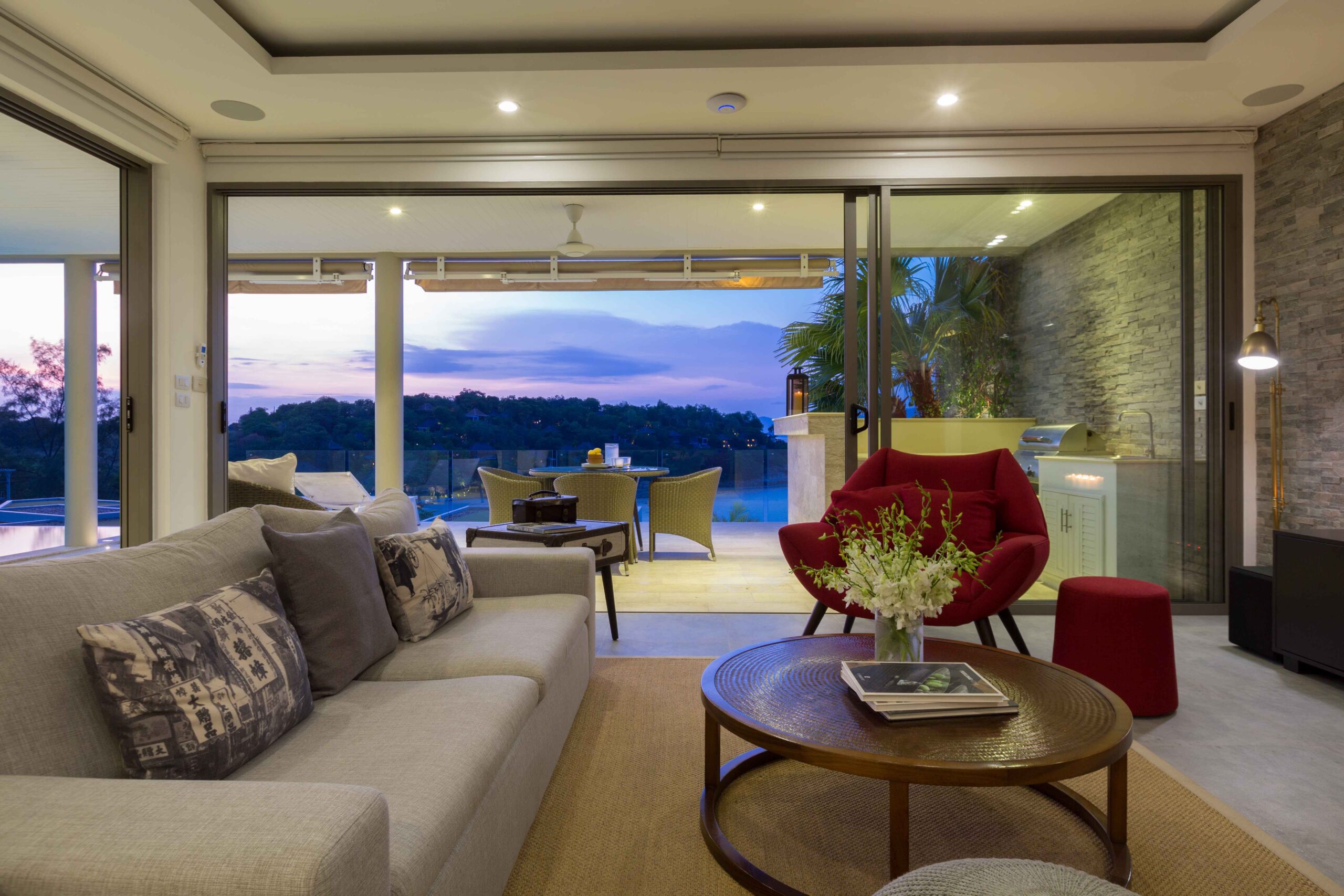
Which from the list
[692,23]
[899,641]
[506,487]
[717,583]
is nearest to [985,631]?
[899,641]

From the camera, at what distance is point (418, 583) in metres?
2.17

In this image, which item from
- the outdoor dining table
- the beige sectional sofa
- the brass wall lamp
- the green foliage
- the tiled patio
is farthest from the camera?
the green foliage

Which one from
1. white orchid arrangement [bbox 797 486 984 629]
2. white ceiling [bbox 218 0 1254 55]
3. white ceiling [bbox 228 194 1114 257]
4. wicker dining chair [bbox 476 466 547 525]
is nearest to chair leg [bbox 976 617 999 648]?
white orchid arrangement [bbox 797 486 984 629]

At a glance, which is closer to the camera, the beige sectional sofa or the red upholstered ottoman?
the beige sectional sofa

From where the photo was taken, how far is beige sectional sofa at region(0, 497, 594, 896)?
32.4 inches

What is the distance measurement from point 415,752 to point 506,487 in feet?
13.5

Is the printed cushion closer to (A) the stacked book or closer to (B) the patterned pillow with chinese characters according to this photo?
(B) the patterned pillow with chinese characters

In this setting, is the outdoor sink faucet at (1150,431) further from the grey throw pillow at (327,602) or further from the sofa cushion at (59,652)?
the sofa cushion at (59,652)

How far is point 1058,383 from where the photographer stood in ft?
13.3

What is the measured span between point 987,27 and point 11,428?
461cm

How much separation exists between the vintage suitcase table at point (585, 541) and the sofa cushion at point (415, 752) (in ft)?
4.70

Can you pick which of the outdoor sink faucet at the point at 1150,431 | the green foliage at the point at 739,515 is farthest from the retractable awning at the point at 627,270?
the outdoor sink faucet at the point at 1150,431

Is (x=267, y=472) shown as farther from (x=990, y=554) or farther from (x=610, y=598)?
(x=990, y=554)

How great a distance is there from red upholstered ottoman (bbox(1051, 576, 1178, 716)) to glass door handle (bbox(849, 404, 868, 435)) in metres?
1.70
